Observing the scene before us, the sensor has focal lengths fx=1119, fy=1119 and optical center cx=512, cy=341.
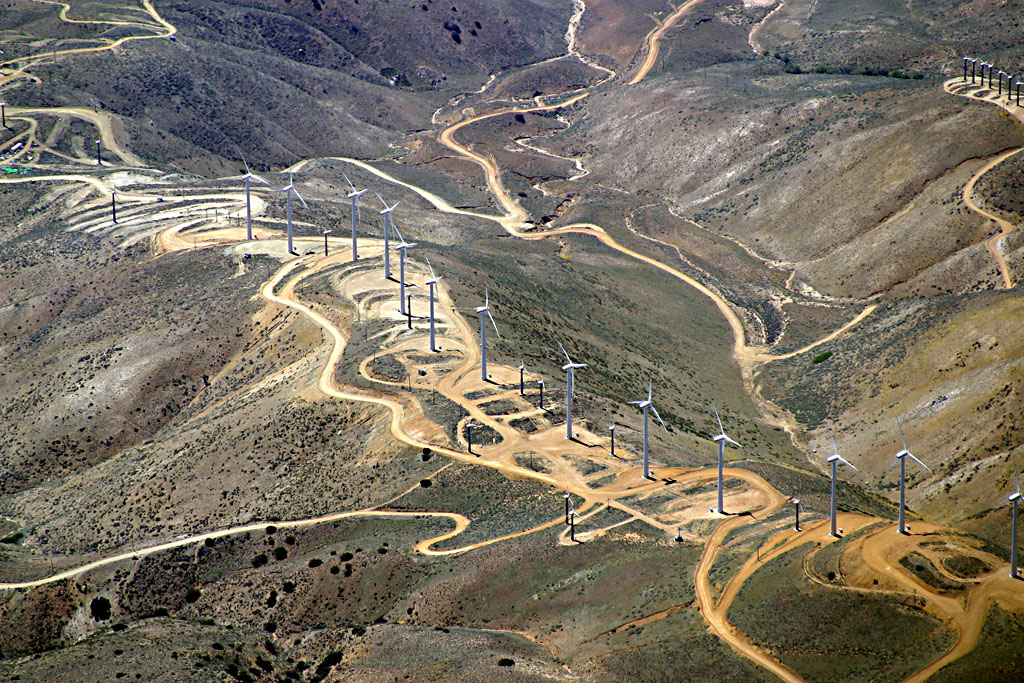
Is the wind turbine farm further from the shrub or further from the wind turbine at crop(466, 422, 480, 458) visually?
the wind turbine at crop(466, 422, 480, 458)

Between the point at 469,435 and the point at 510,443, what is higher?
the point at 469,435

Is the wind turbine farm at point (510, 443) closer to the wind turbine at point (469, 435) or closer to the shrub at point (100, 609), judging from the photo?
the shrub at point (100, 609)

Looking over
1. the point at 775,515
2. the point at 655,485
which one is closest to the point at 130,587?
the point at 655,485

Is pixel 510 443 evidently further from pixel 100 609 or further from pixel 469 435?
pixel 100 609

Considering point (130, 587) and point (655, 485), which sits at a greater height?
point (655, 485)

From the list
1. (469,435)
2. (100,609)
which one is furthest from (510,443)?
(100,609)

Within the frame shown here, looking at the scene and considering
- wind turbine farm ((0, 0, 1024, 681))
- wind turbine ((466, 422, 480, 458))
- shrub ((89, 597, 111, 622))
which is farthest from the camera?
wind turbine ((466, 422, 480, 458))

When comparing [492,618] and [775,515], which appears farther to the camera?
[775,515]

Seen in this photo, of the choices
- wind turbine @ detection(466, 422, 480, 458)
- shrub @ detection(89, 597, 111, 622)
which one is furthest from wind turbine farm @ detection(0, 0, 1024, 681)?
wind turbine @ detection(466, 422, 480, 458)

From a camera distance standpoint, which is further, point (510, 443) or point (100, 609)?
point (510, 443)

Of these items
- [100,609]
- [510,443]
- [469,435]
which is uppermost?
[469,435]

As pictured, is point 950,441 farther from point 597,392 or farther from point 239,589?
point 239,589
